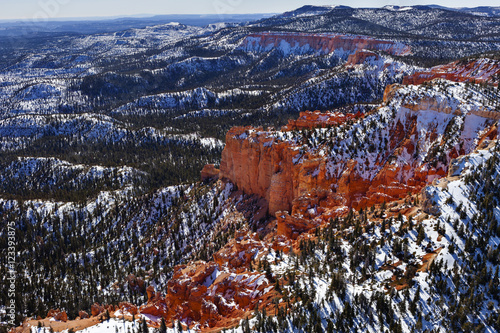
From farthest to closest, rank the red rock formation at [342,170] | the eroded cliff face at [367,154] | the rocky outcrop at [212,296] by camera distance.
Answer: the eroded cliff face at [367,154]
the red rock formation at [342,170]
the rocky outcrop at [212,296]

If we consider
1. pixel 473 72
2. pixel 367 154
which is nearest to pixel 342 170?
pixel 367 154

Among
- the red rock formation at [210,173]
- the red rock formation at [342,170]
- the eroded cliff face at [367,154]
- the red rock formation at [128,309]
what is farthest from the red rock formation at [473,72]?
the red rock formation at [128,309]

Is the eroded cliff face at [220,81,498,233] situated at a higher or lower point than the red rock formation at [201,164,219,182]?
higher

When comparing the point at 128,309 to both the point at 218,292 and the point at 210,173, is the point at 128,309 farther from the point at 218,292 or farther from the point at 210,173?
the point at 210,173

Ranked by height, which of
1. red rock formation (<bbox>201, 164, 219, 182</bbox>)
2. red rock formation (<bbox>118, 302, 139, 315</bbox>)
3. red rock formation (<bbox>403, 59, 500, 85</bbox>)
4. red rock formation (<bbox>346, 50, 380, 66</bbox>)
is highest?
red rock formation (<bbox>346, 50, 380, 66</bbox>)

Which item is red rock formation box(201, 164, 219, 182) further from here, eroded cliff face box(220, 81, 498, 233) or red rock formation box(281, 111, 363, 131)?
red rock formation box(281, 111, 363, 131)

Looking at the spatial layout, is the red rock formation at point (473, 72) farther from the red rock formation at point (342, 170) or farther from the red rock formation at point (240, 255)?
the red rock formation at point (240, 255)

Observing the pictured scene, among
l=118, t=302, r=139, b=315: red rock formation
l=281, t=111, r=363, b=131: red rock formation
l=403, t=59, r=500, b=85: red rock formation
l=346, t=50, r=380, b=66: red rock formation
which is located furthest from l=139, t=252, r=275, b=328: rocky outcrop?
l=346, t=50, r=380, b=66: red rock formation

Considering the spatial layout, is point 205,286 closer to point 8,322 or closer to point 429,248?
point 429,248

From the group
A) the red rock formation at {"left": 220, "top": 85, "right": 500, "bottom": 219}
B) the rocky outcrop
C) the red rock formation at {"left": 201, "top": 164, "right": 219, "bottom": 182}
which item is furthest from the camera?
the red rock formation at {"left": 201, "top": 164, "right": 219, "bottom": 182}

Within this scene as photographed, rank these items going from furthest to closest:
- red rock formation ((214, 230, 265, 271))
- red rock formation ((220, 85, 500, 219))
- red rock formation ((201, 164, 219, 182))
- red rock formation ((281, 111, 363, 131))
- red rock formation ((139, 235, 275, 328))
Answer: red rock formation ((201, 164, 219, 182)) < red rock formation ((281, 111, 363, 131)) < red rock formation ((220, 85, 500, 219)) < red rock formation ((214, 230, 265, 271)) < red rock formation ((139, 235, 275, 328))
